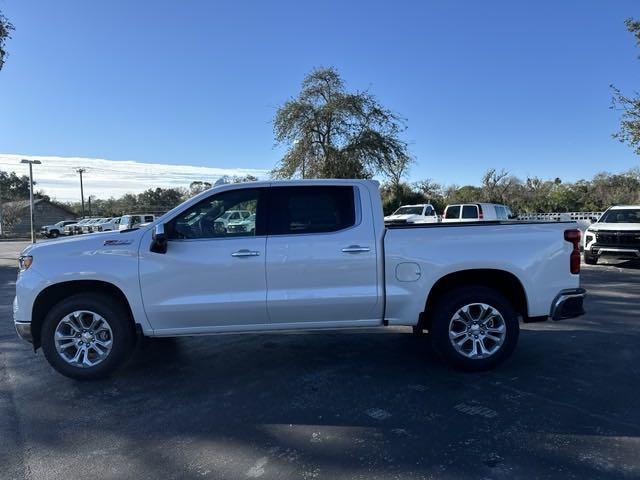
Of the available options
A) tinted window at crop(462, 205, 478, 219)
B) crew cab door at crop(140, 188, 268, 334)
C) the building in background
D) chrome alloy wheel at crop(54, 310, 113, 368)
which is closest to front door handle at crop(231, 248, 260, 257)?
crew cab door at crop(140, 188, 268, 334)

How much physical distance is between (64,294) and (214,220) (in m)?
1.66

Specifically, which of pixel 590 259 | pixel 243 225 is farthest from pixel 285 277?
pixel 590 259

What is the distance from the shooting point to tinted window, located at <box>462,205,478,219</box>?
2150 centimetres

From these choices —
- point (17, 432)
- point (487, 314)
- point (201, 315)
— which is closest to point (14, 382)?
point (17, 432)

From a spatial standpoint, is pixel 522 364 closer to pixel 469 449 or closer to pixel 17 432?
pixel 469 449

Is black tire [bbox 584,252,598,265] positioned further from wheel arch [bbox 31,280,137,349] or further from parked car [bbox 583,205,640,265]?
wheel arch [bbox 31,280,137,349]

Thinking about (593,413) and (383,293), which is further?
(383,293)

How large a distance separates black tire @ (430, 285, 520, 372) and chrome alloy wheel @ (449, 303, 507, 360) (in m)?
0.03

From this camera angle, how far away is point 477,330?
15.9ft

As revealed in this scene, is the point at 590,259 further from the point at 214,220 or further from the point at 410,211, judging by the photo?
the point at 410,211

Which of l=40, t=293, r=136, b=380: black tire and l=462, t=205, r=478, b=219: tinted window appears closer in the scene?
l=40, t=293, r=136, b=380: black tire

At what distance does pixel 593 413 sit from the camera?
392 centimetres

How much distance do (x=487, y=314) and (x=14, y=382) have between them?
474 centimetres

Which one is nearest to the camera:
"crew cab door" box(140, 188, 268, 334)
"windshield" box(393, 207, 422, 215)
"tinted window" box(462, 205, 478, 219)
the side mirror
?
the side mirror
